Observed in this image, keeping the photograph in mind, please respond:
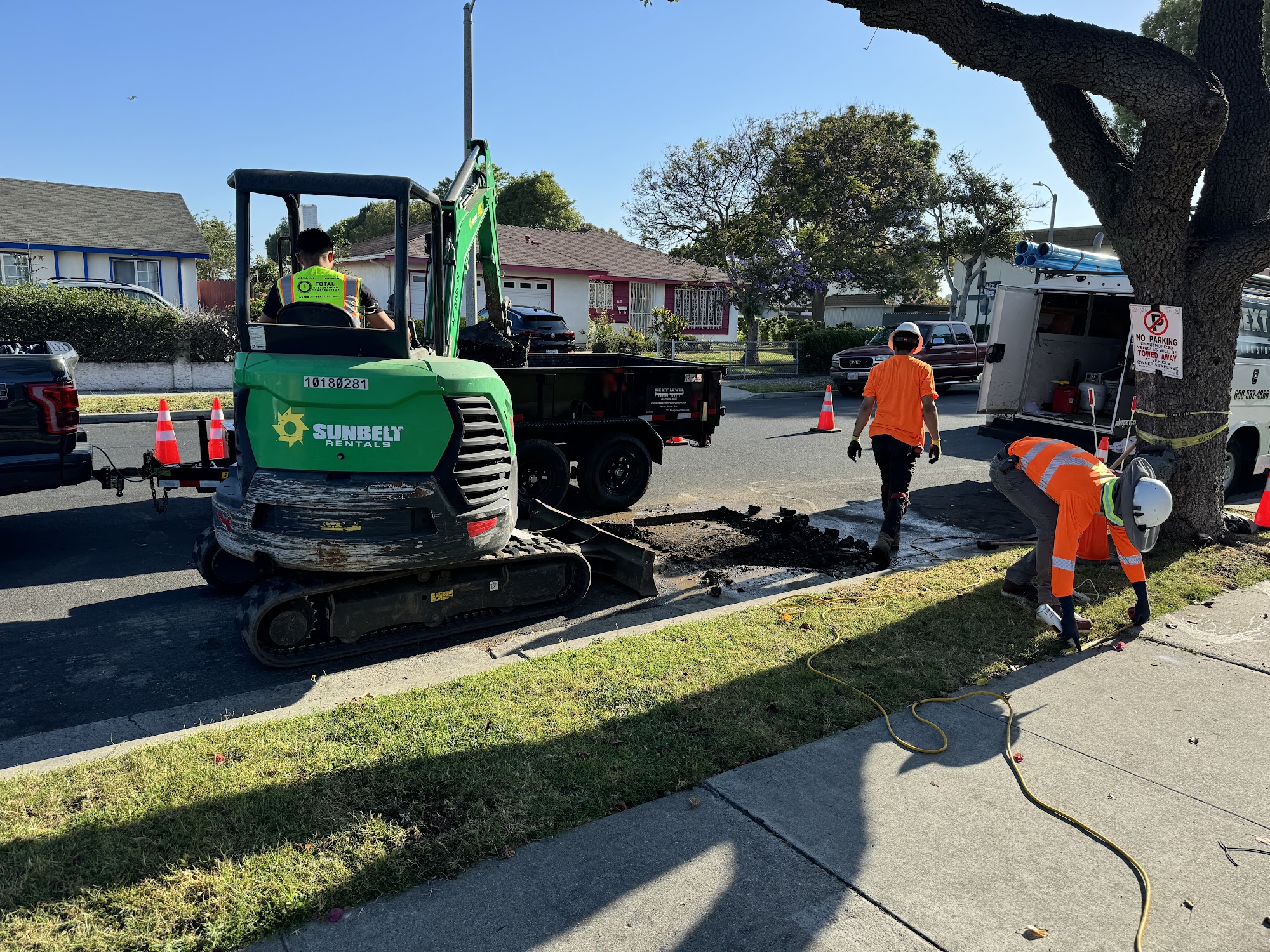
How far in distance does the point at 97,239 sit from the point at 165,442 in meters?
21.8

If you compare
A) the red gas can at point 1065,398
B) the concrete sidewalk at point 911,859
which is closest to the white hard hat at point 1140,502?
the concrete sidewalk at point 911,859

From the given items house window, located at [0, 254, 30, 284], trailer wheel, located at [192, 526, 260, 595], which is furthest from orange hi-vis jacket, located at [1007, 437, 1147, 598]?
house window, located at [0, 254, 30, 284]

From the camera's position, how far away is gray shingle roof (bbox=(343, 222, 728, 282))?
32.8 meters

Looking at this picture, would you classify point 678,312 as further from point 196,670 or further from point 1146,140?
point 196,670

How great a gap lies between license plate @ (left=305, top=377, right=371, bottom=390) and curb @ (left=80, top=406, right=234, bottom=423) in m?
10.3

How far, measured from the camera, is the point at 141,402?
51.8ft

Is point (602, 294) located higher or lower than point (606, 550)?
higher

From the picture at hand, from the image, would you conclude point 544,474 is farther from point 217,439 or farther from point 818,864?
point 818,864

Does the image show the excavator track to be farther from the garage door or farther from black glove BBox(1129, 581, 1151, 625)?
the garage door

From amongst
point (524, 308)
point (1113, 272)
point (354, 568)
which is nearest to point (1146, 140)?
point (1113, 272)

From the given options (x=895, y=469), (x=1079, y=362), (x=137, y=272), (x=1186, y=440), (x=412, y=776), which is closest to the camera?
(x=412, y=776)

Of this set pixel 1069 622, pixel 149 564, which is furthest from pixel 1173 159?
pixel 149 564

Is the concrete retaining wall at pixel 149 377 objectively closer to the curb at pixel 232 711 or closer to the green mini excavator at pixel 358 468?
the green mini excavator at pixel 358 468

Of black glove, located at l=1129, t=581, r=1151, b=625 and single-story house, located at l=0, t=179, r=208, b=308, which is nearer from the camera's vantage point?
black glove, located at l=1129, t=581, r=1151, b=625
